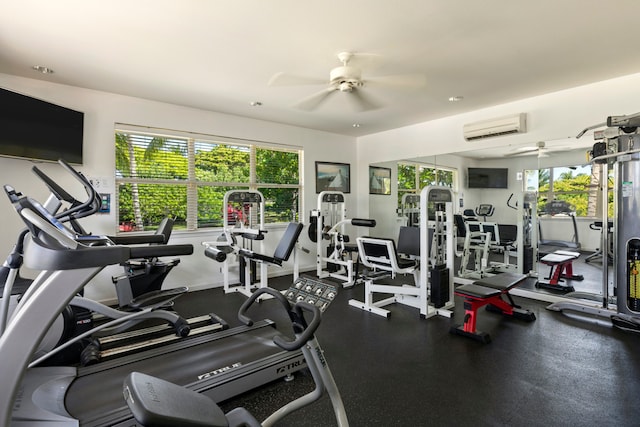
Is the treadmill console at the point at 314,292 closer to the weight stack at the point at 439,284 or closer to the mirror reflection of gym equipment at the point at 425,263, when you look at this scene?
the mirror reflection of gym equipment at the point at 425,263

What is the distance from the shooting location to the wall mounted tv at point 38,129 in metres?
2.99

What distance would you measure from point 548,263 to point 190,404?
4381mm

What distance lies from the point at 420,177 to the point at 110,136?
457 cm

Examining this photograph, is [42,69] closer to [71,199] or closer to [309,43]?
[71,199]

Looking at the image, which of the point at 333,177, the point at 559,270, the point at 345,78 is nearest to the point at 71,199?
the point at 345,78

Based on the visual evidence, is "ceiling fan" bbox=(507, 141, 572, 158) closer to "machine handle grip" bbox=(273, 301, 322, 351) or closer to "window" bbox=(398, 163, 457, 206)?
"window" bbox=(398, 163, 457, 206)

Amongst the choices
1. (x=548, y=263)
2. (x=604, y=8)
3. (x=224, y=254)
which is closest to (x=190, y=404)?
(x=224, y=254)

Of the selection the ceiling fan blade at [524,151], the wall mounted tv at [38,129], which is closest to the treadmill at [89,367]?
the wall mounted tv at [38,129]

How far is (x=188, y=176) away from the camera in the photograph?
15.0ft

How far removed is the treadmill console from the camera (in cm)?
126

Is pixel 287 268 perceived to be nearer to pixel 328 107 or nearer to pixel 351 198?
pixel 351 198

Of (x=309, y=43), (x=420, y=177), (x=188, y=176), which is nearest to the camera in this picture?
(x=309, y=43)

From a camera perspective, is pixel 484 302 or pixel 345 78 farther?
pixel 484 302

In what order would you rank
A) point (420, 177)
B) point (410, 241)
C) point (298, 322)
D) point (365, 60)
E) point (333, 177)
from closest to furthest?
1. point (298, 322)
2. point (365, 60)
3. point (410, 241)
4. point (420, 177)
5. point (333, 177)
